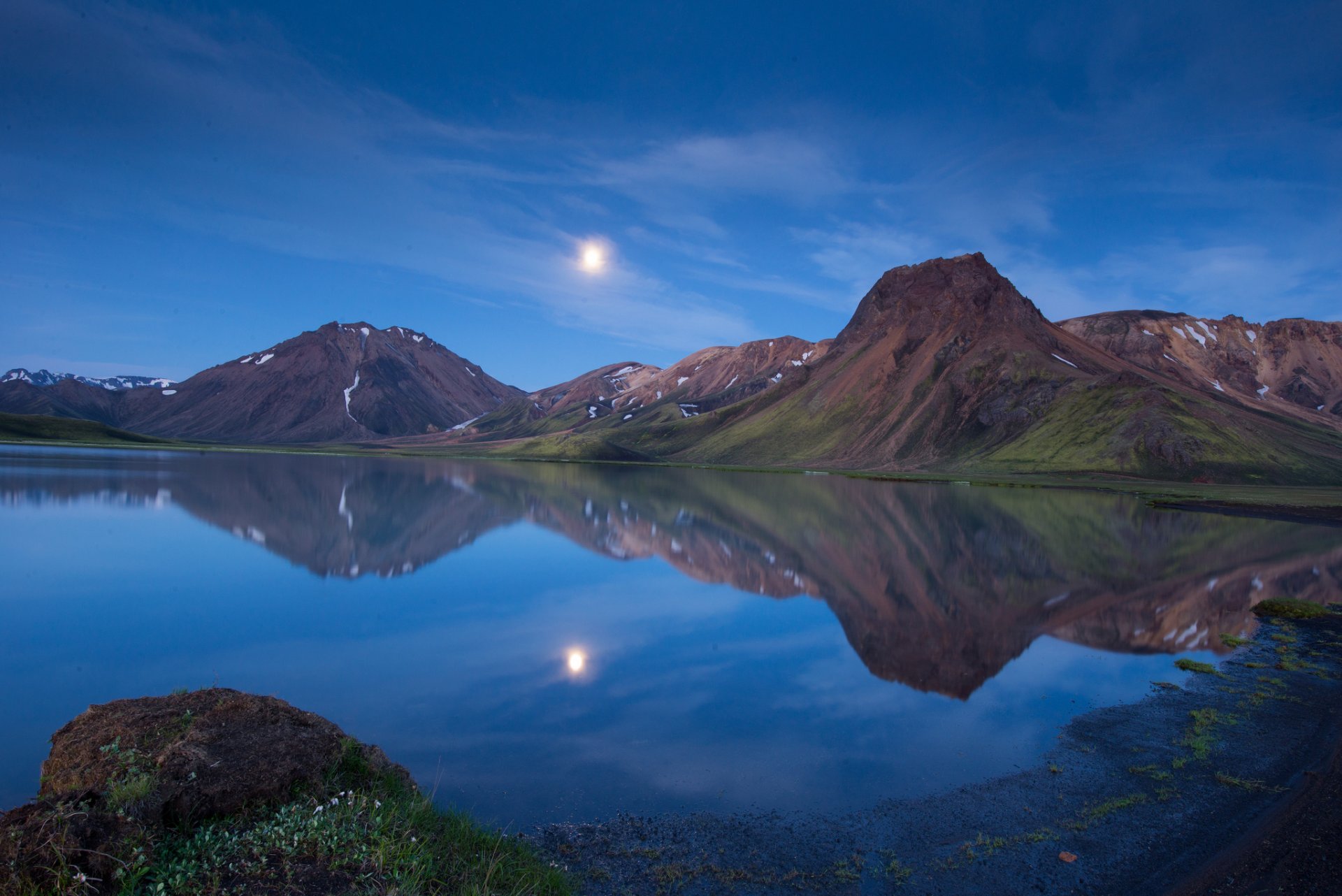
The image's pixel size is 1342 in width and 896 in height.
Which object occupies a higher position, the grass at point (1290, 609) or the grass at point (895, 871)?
the grass at point (1290, 609)

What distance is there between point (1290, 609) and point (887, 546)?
1980cm

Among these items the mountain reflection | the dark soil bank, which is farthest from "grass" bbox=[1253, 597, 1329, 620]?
the dark soil bank

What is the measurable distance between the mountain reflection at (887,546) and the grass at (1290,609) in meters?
0.70

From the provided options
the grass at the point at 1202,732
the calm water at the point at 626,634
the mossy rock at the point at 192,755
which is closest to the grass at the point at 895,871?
the calm water at the point at 626,634

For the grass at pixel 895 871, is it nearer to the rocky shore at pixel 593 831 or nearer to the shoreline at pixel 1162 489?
the rocky shore at pixel 593 831

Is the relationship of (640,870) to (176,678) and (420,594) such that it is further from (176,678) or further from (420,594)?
(420,594)

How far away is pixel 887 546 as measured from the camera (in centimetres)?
4519

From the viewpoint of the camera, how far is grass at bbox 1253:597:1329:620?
28734mm

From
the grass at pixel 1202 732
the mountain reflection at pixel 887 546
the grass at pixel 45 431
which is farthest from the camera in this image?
the grass at pixel 45 431

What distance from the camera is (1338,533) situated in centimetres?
6072

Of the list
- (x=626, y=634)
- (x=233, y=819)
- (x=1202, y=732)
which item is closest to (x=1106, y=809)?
(x=1202, y=732)

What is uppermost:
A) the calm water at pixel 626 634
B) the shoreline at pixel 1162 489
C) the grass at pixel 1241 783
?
the shoreline at pixel 1162 489

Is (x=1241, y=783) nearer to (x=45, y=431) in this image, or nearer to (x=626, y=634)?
(x=626, y=634)

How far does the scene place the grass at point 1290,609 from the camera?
94.3 ft
